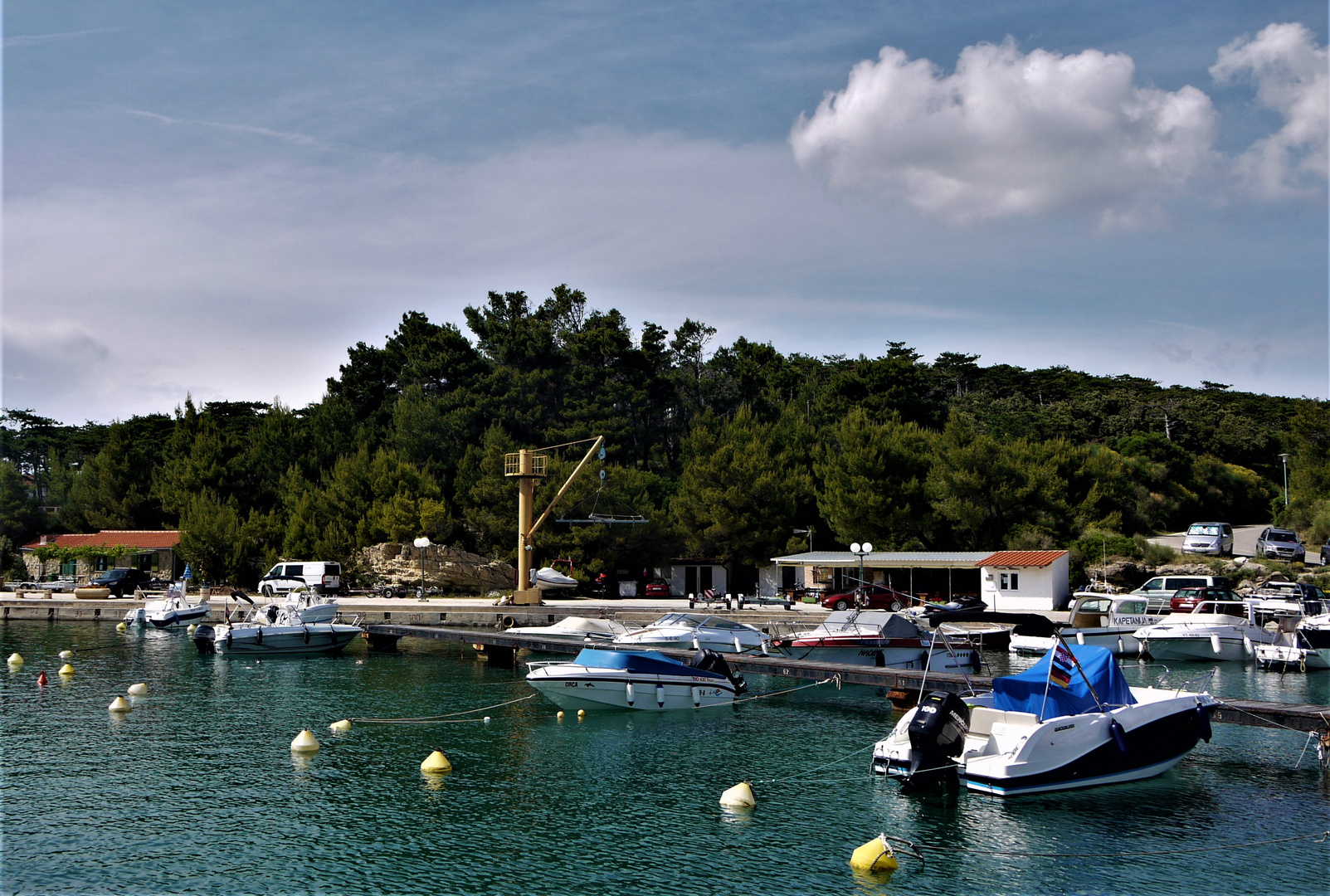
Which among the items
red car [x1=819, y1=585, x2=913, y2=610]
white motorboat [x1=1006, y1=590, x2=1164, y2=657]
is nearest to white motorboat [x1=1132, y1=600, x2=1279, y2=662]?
white motorboat [x1=1006, y1=590, x2=1164, y2=657]

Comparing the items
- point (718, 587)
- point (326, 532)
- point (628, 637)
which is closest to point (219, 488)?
point (326, 532)

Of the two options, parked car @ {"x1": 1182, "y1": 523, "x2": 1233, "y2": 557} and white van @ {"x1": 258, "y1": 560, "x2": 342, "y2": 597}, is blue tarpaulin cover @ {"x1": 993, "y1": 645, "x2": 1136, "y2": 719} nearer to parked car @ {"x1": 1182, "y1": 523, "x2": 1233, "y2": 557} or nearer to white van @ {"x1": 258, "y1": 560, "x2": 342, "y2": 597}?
parked car @ {"x1": 1182, "y1": 523, "x2": 1233, "y2": 557}

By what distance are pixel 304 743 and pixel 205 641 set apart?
18.1 metres

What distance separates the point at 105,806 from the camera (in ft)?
55.5

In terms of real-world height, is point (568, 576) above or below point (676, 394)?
below

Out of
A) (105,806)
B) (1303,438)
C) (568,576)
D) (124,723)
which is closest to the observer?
(105,806)

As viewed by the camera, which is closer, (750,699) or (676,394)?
(750,699)

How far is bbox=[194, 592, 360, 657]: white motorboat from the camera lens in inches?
1422

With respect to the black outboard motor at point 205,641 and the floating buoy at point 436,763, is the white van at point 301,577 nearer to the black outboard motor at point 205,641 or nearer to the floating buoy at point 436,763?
the black outboard motor at point 205,641

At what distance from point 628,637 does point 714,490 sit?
22.7 metres

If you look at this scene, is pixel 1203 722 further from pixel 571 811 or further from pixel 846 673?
pixel 571 811

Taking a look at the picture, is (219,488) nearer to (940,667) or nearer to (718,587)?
(718,587)

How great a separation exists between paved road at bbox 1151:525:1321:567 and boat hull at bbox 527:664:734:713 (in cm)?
4121

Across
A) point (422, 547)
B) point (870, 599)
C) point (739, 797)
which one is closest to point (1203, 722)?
point (739, 797)
